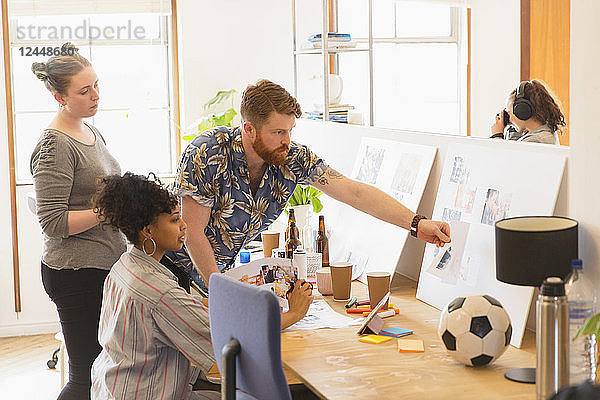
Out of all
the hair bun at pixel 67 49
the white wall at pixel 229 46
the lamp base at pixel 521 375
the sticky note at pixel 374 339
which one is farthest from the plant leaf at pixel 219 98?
the lamp base at pixel 521 375

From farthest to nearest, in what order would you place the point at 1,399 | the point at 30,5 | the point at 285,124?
the point at 30,5
the point at 1,399
the point at 285,124

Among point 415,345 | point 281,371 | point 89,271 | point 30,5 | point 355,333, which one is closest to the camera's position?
point 281,371

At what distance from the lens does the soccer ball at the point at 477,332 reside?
1854 millimetres

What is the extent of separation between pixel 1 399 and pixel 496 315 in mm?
3204

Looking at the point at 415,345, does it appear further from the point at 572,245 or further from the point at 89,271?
the point at 89,271

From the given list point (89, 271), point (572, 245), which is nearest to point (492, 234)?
point (572, 245)

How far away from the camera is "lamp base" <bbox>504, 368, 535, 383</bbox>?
5.83 feet

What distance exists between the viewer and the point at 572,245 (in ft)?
6.14

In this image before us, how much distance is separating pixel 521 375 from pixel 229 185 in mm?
1157

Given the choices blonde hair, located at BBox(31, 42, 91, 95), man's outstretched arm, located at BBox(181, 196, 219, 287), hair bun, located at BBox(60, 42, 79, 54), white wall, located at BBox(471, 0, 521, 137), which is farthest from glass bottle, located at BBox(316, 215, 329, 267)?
white wall, located at BBox(471, 0, 521, 137)

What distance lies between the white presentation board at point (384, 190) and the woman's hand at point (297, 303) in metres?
0.51

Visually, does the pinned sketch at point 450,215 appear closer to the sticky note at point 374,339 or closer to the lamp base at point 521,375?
the sticky note at point 374,339

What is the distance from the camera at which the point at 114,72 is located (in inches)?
212

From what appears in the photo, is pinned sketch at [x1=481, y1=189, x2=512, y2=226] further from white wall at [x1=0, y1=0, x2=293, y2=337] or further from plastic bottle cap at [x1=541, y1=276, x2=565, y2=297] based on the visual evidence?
white wall at [x1=0, y1=0, x2=293, y2=337]
